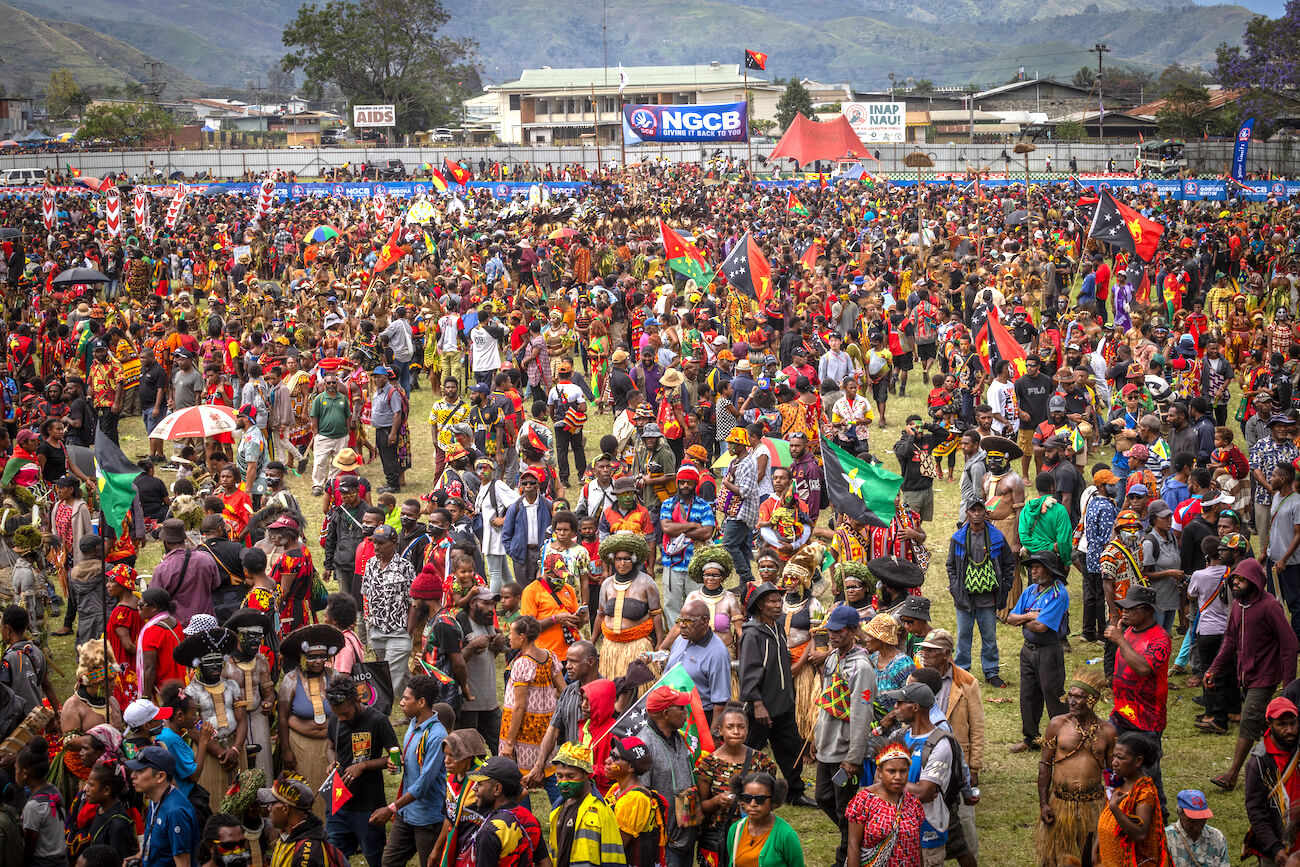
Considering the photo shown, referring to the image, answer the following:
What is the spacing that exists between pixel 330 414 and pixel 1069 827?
8994 millimetres

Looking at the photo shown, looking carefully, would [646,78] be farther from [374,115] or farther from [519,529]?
[519,529]

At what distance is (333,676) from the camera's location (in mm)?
6984

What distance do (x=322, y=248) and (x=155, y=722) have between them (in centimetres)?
2311

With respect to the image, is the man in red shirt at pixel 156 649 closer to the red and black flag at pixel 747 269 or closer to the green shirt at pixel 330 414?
the green shirt at pixel 330 414

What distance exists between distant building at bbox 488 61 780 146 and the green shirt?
85309 mm

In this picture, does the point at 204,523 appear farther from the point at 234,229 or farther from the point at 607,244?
the point at 234,229

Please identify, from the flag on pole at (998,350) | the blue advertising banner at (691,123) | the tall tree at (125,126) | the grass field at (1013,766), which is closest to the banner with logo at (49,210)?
the blue advertising banner at (691,123)

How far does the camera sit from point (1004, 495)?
10.5 m

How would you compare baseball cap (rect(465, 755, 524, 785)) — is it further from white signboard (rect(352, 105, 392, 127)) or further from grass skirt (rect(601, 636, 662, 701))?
white signboard (rect(352, 105, 392, 127))

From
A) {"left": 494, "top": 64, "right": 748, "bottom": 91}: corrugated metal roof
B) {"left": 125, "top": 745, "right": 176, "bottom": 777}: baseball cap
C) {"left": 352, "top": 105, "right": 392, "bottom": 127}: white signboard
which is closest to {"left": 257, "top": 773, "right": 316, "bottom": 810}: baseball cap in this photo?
{"left": 125, "top": 745, "right": 176, "bottom": 777}: baseball cap

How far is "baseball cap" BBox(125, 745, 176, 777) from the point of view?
19.7 ft

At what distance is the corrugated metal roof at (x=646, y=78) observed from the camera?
98.0 m

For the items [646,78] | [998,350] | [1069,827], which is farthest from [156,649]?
[646,78]

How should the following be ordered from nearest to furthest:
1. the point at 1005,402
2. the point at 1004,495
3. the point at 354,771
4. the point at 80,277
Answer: the point at 354,771 → the point at 1004,495 → the point at 1005,402 → the point at 80,277
